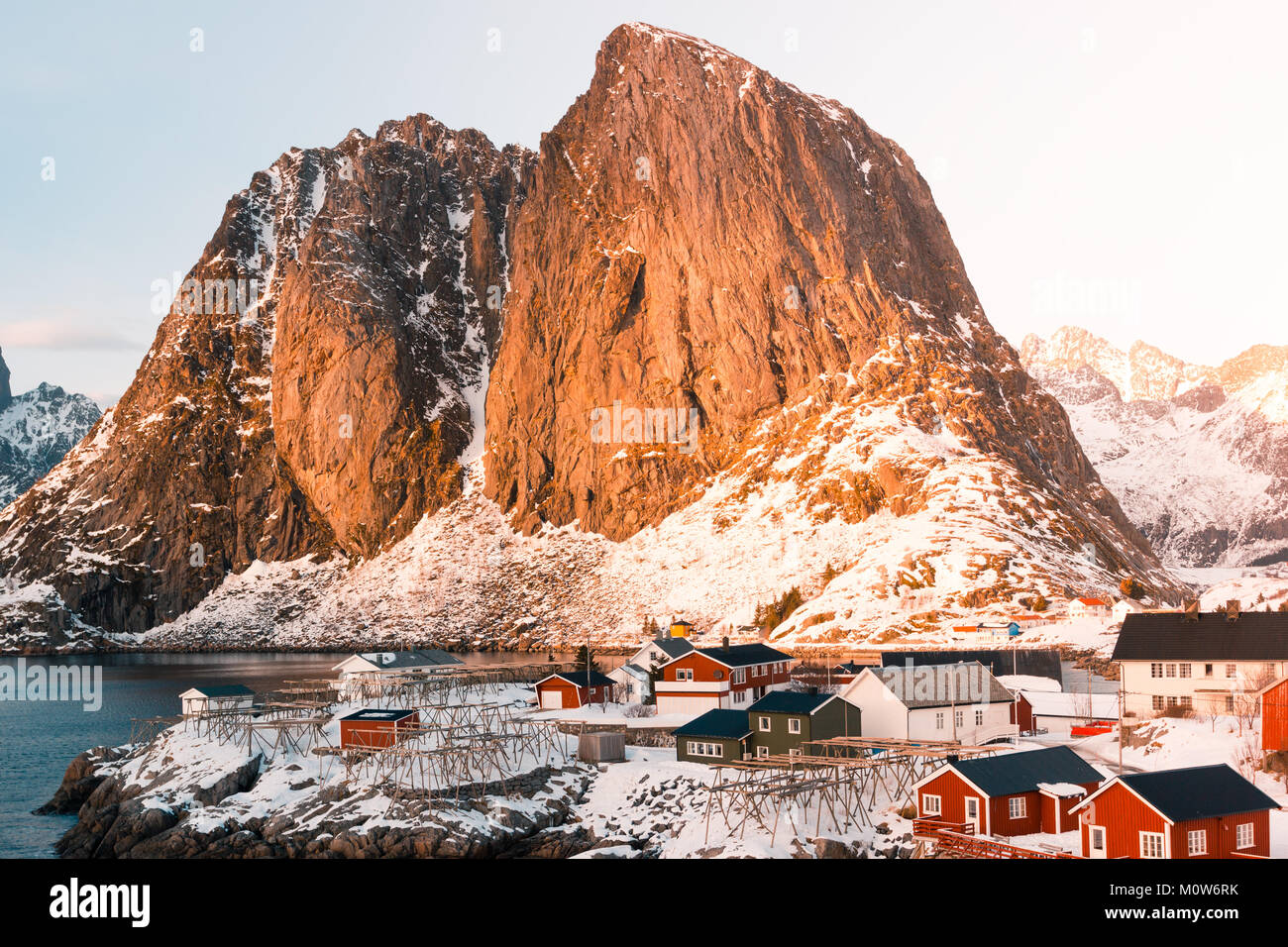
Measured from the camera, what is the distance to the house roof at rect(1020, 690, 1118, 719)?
6938 centimetres

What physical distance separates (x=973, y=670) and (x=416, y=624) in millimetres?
128744

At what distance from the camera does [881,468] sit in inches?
6038

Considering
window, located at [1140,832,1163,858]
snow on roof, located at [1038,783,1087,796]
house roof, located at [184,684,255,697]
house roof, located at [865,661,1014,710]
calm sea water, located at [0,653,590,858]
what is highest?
house roof, located at [865,661,1014,710]

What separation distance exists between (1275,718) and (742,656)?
113 feet

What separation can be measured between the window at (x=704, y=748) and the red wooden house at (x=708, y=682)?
1537 cm

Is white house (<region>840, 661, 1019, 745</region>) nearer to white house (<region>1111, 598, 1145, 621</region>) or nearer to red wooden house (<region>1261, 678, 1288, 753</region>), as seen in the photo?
red wooden house (<region>1261, 678, 1288, 753</region>)

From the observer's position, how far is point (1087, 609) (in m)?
113

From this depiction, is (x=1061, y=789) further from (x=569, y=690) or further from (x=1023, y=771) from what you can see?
(x=569, y=690)

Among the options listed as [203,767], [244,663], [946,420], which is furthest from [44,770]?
A: [946,420]

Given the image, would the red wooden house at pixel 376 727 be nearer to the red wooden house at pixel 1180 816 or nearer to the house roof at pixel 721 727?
the house roof at pixel 721 727

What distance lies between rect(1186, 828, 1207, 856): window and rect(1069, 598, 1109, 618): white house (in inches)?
2988

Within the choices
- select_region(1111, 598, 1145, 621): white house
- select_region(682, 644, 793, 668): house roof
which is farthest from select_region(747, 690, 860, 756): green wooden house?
select_region(1111, 598, 1145, 621): white house

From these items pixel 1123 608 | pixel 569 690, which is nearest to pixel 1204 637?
pixel 569 690
